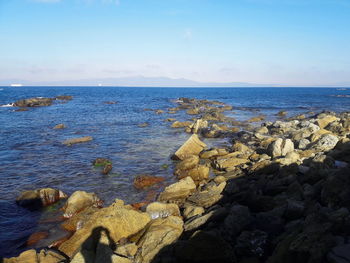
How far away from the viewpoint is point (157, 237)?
812 centimetres

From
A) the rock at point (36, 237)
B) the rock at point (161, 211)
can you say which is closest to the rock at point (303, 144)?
the rock at point (161, 211)

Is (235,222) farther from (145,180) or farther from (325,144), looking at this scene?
(325,144)

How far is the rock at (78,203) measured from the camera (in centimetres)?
1162

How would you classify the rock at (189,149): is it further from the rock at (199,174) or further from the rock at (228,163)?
the rock at (199,174)

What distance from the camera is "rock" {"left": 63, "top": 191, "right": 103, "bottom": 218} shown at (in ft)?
38.1

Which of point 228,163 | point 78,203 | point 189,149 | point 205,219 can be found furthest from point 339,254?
point 189,149

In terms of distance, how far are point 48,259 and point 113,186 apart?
22.2 feet

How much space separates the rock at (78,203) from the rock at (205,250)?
6.42 m

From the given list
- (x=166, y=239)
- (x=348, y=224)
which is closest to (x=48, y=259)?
(x=166, y=239)

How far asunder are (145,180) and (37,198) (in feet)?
17.5

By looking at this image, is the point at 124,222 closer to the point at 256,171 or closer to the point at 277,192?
the point at 277,192

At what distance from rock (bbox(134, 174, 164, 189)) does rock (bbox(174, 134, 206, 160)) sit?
3668 millimetres

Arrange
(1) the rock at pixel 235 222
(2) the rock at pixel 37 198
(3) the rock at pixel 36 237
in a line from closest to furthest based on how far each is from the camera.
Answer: (1) the rock at pixel 235 222 → (3) the rock at pixel 36 237 → (2) the rock at pixel 37 198

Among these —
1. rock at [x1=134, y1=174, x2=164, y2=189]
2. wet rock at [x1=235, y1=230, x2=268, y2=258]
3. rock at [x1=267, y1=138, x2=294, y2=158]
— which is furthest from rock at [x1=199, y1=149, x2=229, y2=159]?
wet rock at [x1=235, y1=230, x2=268, y2=258]
